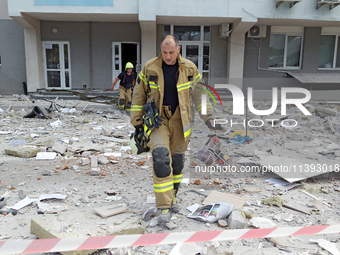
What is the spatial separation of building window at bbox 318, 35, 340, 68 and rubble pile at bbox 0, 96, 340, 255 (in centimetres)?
947

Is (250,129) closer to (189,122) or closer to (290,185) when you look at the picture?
(290,185)

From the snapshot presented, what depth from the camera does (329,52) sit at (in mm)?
15125

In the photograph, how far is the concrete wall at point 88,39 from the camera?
47.2 ft

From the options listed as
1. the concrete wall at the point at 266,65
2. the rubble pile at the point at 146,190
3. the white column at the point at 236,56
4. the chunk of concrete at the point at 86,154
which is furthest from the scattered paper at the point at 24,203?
the concrete wall at the point at 266,65

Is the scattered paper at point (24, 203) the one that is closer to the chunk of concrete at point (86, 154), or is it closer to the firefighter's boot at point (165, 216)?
the firefighter's boot at point (165, 216)

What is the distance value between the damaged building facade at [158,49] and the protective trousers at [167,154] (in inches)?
434

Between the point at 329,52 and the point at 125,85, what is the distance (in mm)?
11255

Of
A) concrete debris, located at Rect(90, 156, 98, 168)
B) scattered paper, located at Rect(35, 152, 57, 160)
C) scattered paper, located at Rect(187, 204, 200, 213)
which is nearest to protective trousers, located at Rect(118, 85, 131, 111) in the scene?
scattered paper, located at Rect(35, 152, 57, 160)

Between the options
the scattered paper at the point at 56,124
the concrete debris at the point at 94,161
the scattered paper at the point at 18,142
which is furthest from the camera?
the scattered paper at the point at 56,124

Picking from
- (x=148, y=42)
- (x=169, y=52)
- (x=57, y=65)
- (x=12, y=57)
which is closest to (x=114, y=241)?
(x=169, y=52)

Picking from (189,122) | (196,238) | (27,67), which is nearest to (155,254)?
(196,238)

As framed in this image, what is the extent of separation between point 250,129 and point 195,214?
182 inches

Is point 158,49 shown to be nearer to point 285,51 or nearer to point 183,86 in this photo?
point 285,51

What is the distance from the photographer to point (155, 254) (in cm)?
250
